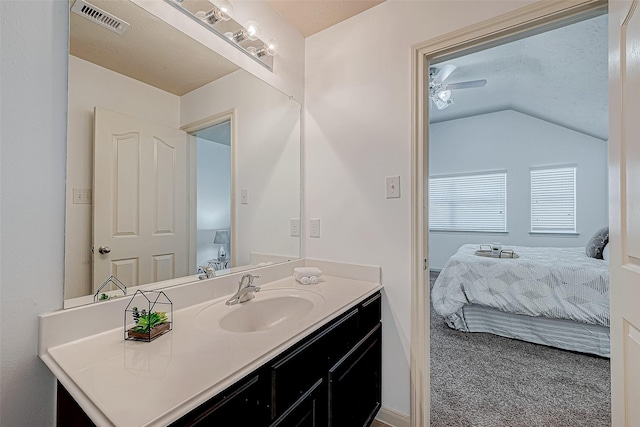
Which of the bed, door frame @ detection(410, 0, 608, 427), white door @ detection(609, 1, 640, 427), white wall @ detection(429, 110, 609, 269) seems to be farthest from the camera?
white wall @ detection(429, 110, 609, 269)

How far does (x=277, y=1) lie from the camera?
1.62 meters

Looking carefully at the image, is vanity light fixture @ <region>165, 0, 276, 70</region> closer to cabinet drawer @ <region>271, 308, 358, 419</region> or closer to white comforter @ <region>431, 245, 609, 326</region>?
cabinet drawer @ <region>271, 308, 358, 419</region>

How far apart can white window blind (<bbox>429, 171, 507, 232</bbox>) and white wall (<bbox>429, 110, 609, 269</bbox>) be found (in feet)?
0.35

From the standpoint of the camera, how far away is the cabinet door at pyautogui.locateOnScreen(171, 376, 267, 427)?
2.05ft

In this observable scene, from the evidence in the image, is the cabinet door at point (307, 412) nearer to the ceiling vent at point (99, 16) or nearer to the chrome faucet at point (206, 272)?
the chrome faucet at point (206, 272)

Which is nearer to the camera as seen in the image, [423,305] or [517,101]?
[423,305]

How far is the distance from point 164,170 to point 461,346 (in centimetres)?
263

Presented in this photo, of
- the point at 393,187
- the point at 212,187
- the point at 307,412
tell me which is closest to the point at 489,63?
the point at 393,187

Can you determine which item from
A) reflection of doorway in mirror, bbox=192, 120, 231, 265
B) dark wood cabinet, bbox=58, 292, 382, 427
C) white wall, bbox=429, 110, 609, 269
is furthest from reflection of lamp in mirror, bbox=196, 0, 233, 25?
white wall, bbox=429, 110, 609, 269

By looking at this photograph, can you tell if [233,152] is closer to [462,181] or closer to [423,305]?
[423,305]

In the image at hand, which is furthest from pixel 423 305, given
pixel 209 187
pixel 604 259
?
pixel 604 259

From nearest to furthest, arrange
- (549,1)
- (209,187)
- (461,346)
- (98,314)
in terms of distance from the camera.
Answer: (98,314) → (549,1) → (209,187) → (461,346)

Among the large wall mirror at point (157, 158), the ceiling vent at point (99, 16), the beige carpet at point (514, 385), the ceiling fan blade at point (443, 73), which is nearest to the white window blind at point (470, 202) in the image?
the ceiling fan blade at point (443, 73)

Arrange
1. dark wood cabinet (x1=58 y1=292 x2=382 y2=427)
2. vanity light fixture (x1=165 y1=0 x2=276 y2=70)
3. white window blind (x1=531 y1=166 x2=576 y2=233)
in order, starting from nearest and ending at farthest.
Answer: dark wood cabinet (x1=58 y1=292 x2=382 y2=427) → vanity light fixture (x1=165 y1=0 x2=276 y2=70) → white window blind (x1=531 y1=166 x2=576 y2=233)
